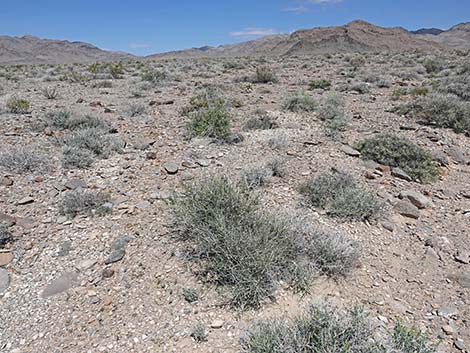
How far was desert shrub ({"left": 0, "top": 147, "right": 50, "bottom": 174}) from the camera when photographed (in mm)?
5148

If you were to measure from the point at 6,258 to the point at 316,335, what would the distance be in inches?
123

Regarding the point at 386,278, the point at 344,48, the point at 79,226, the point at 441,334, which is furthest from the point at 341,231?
the point at 344,48

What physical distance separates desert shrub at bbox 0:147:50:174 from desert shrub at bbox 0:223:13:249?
1.54m

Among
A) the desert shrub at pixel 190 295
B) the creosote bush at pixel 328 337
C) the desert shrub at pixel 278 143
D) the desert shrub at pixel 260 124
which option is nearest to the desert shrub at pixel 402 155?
the desert shrub at pixel 278 143

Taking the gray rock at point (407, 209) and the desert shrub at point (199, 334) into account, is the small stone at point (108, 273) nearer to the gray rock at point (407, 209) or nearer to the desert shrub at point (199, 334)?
the desert shrub at point (199, 334)

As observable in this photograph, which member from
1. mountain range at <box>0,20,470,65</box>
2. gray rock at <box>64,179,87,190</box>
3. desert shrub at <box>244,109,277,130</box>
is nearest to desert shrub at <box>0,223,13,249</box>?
gray rock at <box>64,179,87,190</box>

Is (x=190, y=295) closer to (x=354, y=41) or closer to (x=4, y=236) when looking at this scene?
(x=4, y=236)

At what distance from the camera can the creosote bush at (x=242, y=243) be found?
2.98m

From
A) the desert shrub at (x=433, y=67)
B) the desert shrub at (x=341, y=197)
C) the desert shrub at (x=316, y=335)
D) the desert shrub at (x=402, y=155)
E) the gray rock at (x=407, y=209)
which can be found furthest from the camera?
the desert shrub at (x=433, y=67)

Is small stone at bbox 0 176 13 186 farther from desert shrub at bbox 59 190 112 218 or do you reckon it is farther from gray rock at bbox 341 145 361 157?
gray rock at bbox 341 145 361 157

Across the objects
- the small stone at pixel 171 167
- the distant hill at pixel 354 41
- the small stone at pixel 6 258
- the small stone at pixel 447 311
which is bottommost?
the small stone at pixel 447 311

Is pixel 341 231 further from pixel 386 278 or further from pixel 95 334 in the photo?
pixel 95 334

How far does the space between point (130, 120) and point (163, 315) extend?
5.82m

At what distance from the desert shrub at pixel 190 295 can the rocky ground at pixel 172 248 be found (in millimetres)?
42
